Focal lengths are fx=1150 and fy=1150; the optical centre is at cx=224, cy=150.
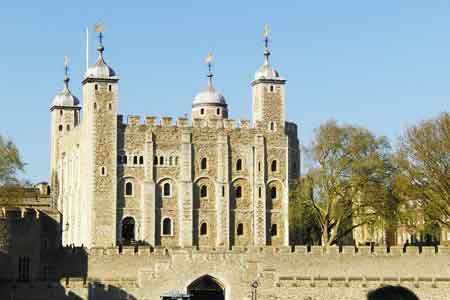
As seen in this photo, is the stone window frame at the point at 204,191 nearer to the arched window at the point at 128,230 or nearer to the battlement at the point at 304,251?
the arched window at the point at 128,230

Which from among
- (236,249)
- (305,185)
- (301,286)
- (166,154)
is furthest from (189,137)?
(301,286)

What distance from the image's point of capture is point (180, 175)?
280 ft

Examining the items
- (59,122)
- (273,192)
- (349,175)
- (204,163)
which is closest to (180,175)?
(204,163)

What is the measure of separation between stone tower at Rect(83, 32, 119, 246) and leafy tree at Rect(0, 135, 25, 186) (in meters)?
8.78

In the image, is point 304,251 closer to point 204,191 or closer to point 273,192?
point 273,192

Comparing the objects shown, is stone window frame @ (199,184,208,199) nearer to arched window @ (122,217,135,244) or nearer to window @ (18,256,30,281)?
arched window @ (122,217,135,244)

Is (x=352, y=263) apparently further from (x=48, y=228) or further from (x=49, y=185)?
(x=49, y=185)

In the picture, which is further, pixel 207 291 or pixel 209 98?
pixel 209 98

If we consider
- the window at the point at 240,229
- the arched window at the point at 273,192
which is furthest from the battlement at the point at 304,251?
the arched window at the point at 273,192

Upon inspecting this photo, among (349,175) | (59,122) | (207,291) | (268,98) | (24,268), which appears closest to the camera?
(24,268)

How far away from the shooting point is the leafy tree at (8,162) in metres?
74.1

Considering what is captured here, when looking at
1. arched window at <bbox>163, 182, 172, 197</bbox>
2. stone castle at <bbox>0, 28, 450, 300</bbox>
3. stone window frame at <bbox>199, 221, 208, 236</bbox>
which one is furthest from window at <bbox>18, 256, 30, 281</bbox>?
stone window frame at <bbox>199, 221, 208, 236</bbox>

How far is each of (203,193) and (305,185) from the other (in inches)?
302

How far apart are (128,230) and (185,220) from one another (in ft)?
14.0
